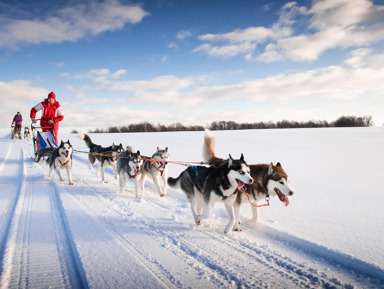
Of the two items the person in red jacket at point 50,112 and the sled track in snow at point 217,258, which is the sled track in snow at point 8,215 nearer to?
the sled track in snow at point 217,258

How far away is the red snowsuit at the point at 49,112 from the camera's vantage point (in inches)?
273

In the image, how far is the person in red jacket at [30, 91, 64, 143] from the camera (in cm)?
694

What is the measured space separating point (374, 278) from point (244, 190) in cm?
158

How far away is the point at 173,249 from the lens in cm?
241

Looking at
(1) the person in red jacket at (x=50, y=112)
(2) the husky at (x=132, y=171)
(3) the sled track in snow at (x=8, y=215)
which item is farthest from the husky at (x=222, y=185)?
(1) the person in red jacket at (x=50, y=112)

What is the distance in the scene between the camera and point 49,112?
23.3 feet

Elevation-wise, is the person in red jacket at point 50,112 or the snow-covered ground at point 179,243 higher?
the person in red jacket at point 50,112

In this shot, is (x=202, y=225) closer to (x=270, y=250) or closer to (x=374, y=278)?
(x=270, y=250)

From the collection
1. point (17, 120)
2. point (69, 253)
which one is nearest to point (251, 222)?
point (69, 253)

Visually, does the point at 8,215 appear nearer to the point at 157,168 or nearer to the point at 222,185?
the point at 157,168

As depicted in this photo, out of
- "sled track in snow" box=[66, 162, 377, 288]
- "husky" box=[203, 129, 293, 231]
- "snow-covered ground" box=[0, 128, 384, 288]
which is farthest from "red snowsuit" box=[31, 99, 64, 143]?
"husky" box=[203, 129, 293, 231]

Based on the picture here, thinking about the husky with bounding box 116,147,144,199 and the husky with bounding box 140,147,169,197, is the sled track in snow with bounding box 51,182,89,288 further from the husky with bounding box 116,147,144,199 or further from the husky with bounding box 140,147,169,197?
the husky with bounding box 140,147,169,197

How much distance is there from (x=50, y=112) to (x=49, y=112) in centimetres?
3

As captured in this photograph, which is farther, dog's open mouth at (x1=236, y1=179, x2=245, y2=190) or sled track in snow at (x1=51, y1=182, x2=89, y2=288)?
dog's open mouth at (x1=236, y1=179, x2=245, y2=190)
